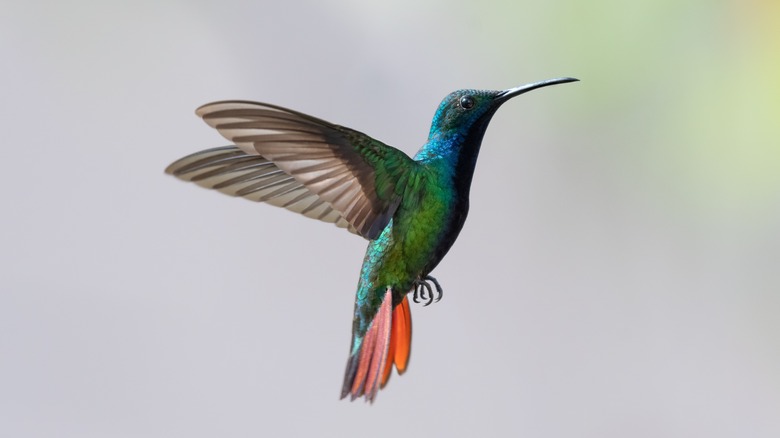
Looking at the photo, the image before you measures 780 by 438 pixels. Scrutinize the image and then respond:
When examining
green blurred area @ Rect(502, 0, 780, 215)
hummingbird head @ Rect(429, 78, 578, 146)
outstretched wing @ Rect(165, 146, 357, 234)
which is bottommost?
outstretched wing @ Rect(165, 146, 357, 234)

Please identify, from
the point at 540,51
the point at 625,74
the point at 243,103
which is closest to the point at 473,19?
the point at 540,51

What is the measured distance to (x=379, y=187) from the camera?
0.51 meters

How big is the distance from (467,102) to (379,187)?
7 cm

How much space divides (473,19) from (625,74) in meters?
0.25

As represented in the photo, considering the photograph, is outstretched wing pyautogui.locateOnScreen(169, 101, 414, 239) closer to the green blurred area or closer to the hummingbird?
the hummingbird

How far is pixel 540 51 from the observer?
141 cm

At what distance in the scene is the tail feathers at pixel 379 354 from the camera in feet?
1.59

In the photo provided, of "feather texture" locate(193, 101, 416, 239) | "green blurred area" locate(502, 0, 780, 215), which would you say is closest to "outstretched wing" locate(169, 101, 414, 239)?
"feather texture" locate(193, 101, 416, 239)

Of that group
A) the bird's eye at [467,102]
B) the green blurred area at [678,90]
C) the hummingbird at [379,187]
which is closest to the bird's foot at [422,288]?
the hummingbird at [379,187]

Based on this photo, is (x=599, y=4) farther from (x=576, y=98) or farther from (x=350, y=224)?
(x=350, y=224)

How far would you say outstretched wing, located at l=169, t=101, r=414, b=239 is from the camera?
0.45 meters

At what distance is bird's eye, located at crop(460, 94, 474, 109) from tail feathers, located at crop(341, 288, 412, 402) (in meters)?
0.12

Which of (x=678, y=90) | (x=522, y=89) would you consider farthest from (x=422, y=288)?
(x=678, y=90)

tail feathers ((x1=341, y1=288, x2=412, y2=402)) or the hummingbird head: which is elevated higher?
the hummingbird head
